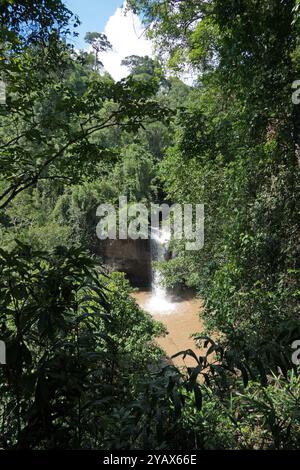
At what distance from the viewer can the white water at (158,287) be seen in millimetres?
12578

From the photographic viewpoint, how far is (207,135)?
5355 mm

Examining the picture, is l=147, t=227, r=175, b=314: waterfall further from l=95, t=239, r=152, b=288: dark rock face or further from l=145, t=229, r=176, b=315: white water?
l=95, t=239, r=152, b=288: dark rock face

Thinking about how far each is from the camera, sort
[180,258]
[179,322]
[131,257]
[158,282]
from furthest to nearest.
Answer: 1. [131,257]
2. [179,322]
3. [158,282]
4. [180,258]

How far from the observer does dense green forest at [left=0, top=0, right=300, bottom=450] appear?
1.49m

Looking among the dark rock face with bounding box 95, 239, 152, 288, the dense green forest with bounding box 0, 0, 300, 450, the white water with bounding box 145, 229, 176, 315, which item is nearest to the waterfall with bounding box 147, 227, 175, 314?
the white water with bounding box 145, 229, 176, 315

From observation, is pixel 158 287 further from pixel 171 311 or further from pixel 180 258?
pixel 180 258

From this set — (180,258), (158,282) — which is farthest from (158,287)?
(180,258)

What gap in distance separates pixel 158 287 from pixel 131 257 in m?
1.89

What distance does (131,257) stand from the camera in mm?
15172

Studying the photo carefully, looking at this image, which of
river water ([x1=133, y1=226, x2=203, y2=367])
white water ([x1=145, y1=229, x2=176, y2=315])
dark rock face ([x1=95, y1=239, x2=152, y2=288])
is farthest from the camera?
dark rock face ([x1=95, y1=239, x2=152, y2=288])

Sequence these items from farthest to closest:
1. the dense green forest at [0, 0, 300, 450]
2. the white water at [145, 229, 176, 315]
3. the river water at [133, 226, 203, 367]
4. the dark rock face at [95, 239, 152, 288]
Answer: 1. the dark rock face at [95, 239, 152, 288]
2. the white water at [145, 229, 176, 315]
3. the river water at [133, 226, 203, 367]
4. the dense green forest at [0, 0, 300, 450]
